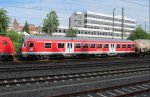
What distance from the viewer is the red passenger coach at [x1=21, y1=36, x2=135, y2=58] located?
35062 mm

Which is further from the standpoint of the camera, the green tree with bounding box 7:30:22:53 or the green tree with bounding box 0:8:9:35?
the green tree with bounding box 0:8:9:35

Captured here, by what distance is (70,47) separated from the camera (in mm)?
38531

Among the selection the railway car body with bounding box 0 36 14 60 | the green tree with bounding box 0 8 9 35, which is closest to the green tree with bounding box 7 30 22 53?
the green tree with bounding box 0 8 9 35

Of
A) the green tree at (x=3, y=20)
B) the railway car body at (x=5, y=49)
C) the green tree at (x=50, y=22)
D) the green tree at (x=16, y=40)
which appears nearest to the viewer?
the railway car body at (x=5, y=49)

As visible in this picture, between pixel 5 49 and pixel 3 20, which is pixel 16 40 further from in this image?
pixel 5 49

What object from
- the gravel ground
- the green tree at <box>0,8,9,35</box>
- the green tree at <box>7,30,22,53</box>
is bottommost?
the gravel ground

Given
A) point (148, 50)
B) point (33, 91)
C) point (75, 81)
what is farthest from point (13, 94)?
point (148, 50)

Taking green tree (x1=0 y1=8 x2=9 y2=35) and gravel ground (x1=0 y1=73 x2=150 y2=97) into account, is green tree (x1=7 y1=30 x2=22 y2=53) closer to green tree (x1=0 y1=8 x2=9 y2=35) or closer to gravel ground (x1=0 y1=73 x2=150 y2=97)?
green tree (x1=0 y1=8 x2=9 y2=35)

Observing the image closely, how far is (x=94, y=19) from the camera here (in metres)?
187

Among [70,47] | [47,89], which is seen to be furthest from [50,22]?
[47,89]

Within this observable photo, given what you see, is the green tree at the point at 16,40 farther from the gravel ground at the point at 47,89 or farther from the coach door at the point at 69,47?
the gravel ground at the point at 47,89

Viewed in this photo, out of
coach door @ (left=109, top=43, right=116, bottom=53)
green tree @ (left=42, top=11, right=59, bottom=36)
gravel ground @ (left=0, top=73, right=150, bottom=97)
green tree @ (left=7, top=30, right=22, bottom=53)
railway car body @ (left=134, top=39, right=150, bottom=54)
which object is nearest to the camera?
gravel ground @ (left=0, top=73, right=150, bottom=97)

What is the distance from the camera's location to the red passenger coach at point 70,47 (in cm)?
3506

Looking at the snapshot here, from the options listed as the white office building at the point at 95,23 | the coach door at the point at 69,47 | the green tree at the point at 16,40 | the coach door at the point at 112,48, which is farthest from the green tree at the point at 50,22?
the coach door at the point at 69,47
